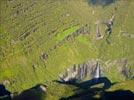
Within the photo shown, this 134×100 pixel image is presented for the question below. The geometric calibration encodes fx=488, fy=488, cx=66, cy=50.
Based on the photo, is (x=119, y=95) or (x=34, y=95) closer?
(x=34, y=95)

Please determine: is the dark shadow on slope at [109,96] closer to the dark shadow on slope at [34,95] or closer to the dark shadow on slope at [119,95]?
the dark shadow on slope at [119,95]

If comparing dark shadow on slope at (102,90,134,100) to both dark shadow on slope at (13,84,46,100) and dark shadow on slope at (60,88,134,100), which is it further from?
dark shadow on slope at (13,84,46,100)

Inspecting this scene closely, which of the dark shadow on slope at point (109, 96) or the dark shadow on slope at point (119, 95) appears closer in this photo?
the dark shadow on slope at point (109, 96)

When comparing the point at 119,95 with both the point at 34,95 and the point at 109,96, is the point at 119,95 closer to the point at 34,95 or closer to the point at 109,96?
the point at 109,96

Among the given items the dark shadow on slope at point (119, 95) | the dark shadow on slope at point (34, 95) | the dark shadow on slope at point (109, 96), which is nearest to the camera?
the dark shadow on slope at point (34, 95)

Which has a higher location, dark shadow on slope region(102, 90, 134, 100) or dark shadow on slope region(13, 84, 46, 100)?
dark shadow on slope region(13, 84, 46, 100)

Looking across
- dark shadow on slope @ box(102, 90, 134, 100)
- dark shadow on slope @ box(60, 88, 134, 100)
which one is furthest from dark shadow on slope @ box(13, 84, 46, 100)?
dark shadow on slope @ box(102, 90, 134, 100)

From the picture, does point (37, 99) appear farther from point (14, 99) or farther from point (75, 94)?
point (75, 94)

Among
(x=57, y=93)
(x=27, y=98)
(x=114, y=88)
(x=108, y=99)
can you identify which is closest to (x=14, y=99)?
(x=27, y=98)

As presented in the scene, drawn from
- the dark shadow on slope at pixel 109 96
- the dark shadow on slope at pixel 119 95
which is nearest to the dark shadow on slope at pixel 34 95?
the dark shadow on slope at pixel 109 96

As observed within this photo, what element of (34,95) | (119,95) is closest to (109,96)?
(119,95)

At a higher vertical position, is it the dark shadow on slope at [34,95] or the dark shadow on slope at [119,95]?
the dark shadow on slope at [34,95]

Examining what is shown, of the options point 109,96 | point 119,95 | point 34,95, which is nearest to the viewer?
point 34,95
